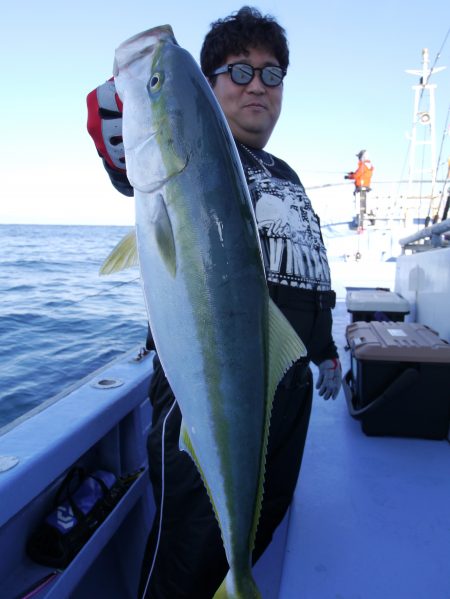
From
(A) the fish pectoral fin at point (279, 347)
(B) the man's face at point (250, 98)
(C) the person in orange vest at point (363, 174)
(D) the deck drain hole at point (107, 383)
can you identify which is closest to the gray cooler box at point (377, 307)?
(D) the deck drain hole at point (107, 383)

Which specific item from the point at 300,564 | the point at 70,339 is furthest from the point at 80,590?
the point at 70,339

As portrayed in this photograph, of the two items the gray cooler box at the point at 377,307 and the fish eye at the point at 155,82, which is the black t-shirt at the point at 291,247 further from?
the gray cooler box at the point at 377,307

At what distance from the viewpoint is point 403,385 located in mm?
2629

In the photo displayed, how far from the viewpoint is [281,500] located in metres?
1.82

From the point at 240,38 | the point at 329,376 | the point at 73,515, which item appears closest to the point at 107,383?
the point at 73,515

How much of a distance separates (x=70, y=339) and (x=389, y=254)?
11054 millimetres

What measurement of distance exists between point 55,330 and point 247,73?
21.6 ft

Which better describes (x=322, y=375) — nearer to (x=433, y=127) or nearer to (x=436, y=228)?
(x=436, y=228)

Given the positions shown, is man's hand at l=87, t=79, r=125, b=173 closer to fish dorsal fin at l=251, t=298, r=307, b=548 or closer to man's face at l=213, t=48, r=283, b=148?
man's face at l=213, t=48, r=283, b=148

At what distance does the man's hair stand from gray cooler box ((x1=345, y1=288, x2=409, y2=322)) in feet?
9.75

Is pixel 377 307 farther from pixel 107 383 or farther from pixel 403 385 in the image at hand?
pixel 107 383

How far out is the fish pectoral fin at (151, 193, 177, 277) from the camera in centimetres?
109

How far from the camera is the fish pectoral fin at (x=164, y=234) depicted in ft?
3.57

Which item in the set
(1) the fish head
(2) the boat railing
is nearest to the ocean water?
(1) the fish head
